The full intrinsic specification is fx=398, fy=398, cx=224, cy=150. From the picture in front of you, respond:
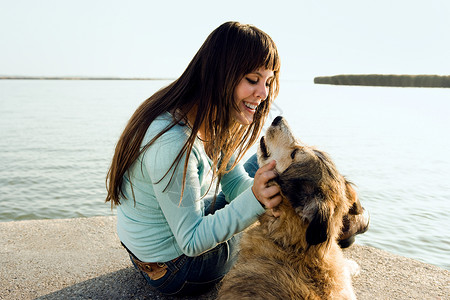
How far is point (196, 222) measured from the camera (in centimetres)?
262

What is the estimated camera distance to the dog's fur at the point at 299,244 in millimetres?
2379

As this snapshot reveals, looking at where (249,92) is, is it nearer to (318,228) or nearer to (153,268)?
(318,228)

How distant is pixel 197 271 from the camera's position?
117 inches

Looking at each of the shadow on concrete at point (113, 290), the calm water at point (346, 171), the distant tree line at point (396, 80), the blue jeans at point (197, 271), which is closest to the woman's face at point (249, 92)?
the calm water at point (346, 171)

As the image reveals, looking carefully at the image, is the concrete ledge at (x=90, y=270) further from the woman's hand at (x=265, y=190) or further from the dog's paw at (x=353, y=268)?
the woman's hand at (x=265, y=190)

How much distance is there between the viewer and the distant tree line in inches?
1817

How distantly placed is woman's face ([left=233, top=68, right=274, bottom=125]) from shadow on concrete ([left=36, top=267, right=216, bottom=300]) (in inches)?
59.0

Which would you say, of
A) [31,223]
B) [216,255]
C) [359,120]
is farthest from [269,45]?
[359,120]

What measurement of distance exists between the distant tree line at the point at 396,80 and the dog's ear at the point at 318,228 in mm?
47672

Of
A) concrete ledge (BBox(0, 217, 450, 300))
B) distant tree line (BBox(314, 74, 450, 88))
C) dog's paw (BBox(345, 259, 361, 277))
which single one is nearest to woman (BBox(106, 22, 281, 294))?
concrete ledge (BBox(0, 217, 450, 300))

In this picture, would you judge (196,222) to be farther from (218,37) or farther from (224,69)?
(218,37)

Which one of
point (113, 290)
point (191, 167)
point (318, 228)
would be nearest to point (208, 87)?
point (191, 167)

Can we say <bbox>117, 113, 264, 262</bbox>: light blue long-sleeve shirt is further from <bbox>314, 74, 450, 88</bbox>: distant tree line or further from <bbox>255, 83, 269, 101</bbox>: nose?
<bbox>314, 74, 450, 88</bbox>: distant tree line

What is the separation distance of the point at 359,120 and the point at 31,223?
17911mm
